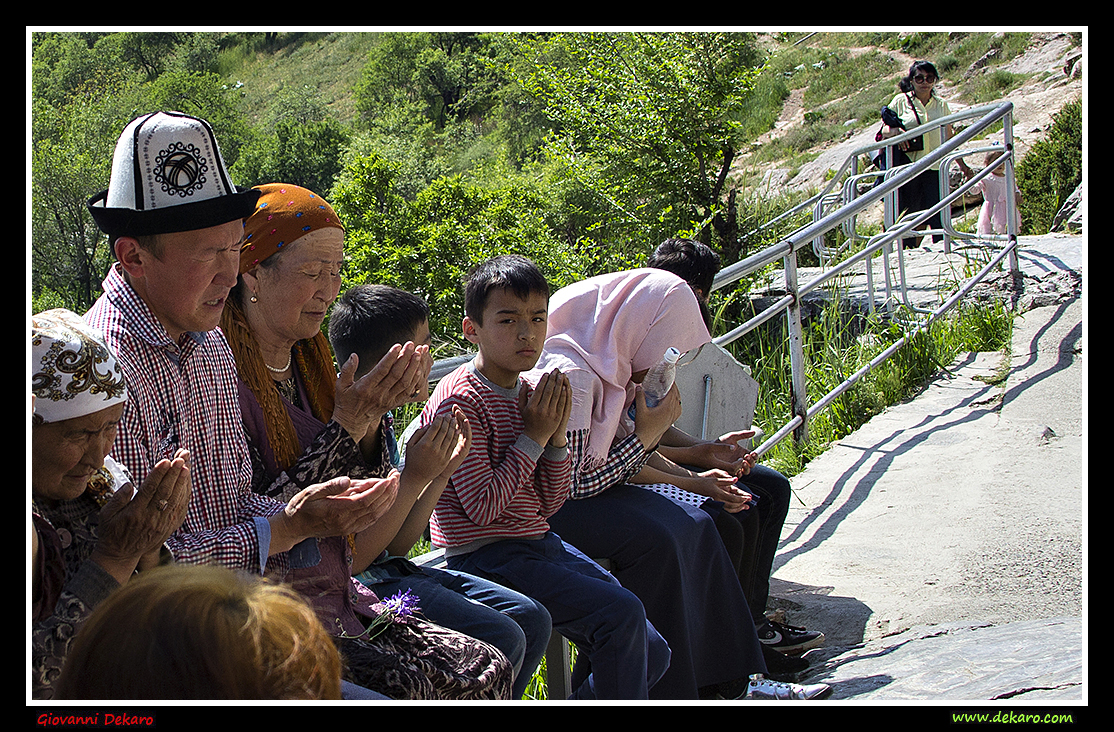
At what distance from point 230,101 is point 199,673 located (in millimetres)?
42423

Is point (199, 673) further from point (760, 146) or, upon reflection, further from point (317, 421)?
point (760, 146)

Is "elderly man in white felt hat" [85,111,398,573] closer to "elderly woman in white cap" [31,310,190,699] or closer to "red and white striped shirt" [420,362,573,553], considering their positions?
"elderly woman in white cap" [31,310,190,699]

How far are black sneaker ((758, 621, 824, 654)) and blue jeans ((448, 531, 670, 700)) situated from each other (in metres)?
0.90

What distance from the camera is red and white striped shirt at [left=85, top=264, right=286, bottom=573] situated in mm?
1846

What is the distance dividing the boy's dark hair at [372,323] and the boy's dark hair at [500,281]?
0.25 m

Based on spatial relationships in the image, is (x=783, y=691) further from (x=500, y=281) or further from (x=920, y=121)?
(x=920, y=121)

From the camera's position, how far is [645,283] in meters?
3.11

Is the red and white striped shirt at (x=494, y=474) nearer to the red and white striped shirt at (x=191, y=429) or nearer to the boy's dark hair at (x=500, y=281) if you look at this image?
the boy's dark hair at (x=500, y=281)

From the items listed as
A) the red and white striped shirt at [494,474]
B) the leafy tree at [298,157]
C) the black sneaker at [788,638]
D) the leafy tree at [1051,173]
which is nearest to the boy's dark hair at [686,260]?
the red and white striped shirt at [494,474]

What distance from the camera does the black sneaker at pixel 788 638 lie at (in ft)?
10.8

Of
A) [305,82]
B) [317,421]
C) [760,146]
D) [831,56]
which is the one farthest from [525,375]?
[305,82]

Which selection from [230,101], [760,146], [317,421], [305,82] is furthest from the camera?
[305,82]

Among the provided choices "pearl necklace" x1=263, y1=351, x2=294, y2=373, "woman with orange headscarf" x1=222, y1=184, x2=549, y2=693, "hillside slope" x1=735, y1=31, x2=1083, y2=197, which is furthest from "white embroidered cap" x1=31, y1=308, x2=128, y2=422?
"hillside slope" x1=735, y1=31, x2=1083, y2=197

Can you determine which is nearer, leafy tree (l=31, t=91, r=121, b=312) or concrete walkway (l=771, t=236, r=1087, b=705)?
concrete walkway (l=771, t=236, r=1087, b=705)
